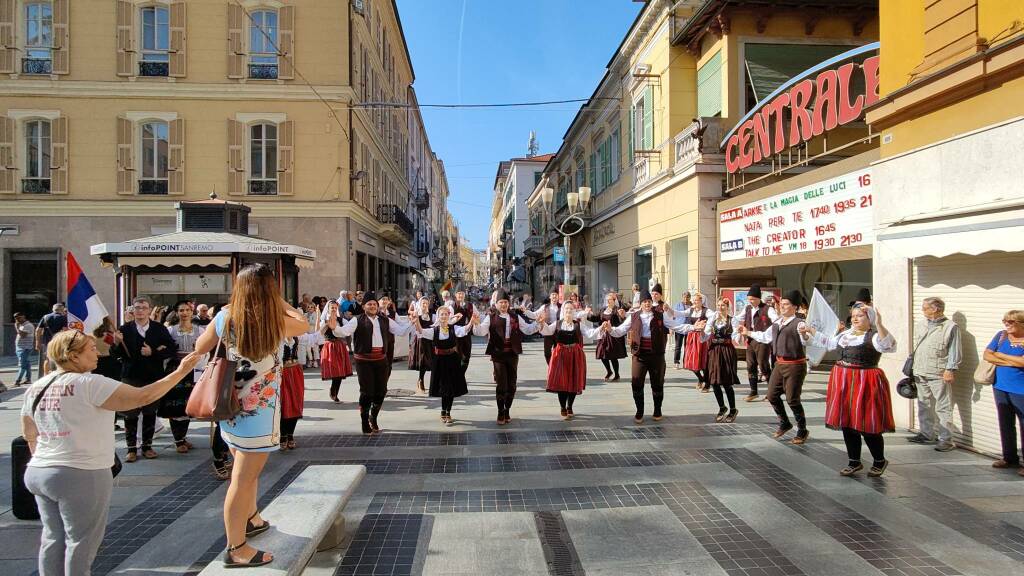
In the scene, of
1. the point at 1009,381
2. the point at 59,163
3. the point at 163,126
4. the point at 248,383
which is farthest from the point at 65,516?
the point at 59,163

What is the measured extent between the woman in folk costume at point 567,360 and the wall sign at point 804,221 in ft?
15.4

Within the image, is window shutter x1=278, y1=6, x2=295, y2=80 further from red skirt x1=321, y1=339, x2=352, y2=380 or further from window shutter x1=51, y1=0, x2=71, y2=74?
red skirt x1=321, y1=339, x2=352, y2=380

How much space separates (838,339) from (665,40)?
511 inches

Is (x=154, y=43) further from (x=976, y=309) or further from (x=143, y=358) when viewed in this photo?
(x=976, y=309)

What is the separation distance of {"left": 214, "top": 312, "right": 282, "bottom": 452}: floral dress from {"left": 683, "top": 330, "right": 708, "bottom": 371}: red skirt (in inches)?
346

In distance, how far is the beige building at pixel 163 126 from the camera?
1889 cm

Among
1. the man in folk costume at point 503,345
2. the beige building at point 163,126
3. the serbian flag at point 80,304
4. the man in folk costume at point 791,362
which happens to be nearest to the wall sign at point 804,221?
the man in folk costume at point 791,362

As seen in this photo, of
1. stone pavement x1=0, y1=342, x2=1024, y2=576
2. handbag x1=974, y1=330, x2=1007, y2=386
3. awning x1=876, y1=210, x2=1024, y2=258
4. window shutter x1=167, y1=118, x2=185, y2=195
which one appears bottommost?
stone pavement x1=0, y1=342, x2=1024, y2=576

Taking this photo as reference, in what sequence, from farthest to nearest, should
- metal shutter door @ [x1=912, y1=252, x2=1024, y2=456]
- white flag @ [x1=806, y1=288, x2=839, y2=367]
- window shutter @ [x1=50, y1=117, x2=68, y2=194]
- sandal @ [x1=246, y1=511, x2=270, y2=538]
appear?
window shutter @ [x1=50, y1=117, x2=68, y2=194], white flag @ [x1=806, y1=288, x2=839, y2=367], metal shutter door @ [x1=912, y1=252, x2=1024, y2=456], sandal @ [x1=246, y1=511, x2=270, y2=538]

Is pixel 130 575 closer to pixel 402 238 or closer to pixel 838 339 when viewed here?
pixel 838 339

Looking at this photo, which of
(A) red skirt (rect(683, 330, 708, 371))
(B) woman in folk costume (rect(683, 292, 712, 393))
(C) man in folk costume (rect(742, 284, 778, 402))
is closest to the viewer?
(C) man in folk costume (rect(742, 284, 778, 402))

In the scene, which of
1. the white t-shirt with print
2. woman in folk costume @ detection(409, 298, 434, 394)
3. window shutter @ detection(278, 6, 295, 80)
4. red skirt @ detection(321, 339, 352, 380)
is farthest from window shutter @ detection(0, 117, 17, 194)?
the white t-shirt with print

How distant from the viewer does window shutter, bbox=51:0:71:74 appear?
61.4 feet

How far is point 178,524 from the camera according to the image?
186 inches
